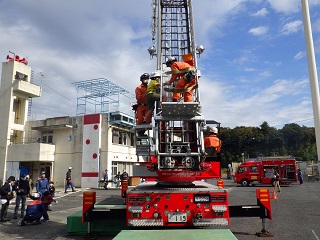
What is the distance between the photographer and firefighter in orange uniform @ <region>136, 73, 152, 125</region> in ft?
25.1

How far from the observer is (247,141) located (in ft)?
212

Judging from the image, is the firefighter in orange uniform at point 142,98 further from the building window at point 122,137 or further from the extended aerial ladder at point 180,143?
the building window at point 122,137

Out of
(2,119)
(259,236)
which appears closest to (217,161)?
(259,236)

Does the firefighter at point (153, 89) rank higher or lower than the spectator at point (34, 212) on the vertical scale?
higher

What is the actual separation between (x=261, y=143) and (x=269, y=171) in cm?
3902

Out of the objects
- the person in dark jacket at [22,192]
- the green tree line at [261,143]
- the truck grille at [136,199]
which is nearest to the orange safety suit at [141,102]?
the truck grille at [136,199]

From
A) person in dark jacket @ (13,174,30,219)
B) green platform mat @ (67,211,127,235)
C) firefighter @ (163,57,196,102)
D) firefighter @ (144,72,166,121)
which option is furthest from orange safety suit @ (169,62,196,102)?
person in dark jacket @ (13,174,30,219)

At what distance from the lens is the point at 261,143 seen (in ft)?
213

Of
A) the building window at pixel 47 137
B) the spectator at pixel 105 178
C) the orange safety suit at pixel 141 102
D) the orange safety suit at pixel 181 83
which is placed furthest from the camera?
the building window at pixel 47 137

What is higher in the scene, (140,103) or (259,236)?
(140,103)

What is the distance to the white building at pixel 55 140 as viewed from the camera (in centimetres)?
2645

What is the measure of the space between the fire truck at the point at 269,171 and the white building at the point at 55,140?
1235cm

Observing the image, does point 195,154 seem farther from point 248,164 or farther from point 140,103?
point 248,164

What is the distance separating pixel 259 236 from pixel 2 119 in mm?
26525
